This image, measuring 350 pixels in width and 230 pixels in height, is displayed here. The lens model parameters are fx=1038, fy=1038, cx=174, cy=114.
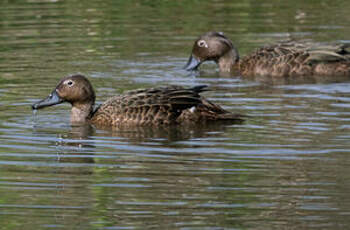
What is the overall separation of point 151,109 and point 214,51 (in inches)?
196

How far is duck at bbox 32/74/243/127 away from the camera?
1127 cm

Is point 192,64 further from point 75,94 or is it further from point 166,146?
point 166,146

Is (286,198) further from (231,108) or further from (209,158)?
(231,108)

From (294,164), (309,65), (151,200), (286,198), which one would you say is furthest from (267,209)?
(309,65)

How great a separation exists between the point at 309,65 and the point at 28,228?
8.35 metres

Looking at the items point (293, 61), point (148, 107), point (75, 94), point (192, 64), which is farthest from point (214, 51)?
point (148, 107)

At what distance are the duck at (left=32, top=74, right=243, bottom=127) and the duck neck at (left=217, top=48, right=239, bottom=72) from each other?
13.5 ft

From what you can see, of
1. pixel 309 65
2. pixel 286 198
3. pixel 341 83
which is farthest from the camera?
pixel 309 65

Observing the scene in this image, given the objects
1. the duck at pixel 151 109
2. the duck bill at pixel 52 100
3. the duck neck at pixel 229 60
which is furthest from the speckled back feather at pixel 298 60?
the duck bill at pixel 52 100

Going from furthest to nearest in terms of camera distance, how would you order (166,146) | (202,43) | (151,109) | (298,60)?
(202,43) < (298,60) < (151,109) < (166,146)

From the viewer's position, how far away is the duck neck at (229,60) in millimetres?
15742

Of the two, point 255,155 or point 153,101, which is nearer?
point 255,155

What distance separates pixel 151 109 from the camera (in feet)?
36.9

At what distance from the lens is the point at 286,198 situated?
7.97 m
